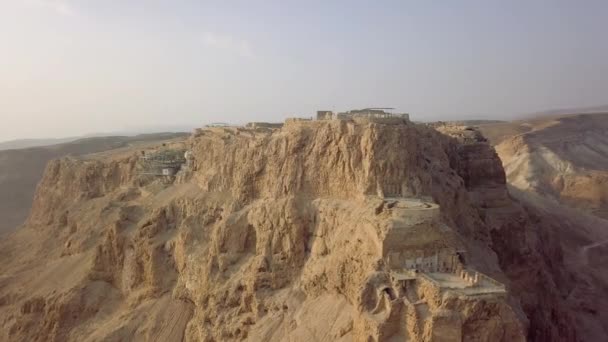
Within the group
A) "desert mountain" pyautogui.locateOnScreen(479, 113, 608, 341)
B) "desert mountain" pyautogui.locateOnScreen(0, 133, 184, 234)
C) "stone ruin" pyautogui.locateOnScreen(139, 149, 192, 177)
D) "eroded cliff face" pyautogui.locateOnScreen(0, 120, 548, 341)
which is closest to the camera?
"eroded cliff face" pyautogui.locateOnScreen(0, 120, 548, 341)

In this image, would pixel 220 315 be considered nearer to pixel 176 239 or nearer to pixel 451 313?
pixel 176 239

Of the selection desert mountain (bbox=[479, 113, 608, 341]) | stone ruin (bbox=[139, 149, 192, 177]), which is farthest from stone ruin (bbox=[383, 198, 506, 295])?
stone ruin (bbox=[139, 149, 192, 177])

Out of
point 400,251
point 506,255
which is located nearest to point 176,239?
point 400,251

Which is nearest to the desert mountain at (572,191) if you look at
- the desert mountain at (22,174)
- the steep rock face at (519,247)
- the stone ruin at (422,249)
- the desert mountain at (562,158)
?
the desert mountain at (562,158)

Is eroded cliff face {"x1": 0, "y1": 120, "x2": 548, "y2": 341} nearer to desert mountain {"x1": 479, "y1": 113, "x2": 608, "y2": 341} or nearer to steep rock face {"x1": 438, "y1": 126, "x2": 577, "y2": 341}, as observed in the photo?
steep rock face {"x1": 438, "y1": 126, "x2": 577, "y2": 341}

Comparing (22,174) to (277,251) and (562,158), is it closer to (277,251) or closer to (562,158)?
(277,251)

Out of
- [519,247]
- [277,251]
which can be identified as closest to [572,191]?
[519,247]
